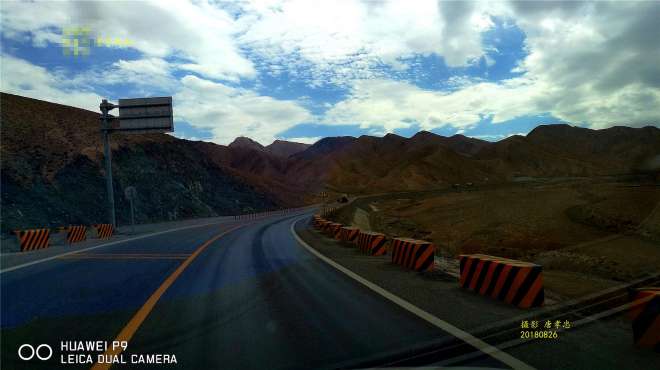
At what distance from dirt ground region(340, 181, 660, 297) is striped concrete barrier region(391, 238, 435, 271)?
3026 millimetres

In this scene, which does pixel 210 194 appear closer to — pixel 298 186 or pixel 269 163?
pixel 298 186

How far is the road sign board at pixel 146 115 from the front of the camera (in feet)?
103

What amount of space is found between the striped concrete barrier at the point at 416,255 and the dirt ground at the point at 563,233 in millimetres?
3026

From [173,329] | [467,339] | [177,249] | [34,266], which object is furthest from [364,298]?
[177,249]

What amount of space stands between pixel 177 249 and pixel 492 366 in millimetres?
14316

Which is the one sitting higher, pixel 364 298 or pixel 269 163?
pixel 269 163

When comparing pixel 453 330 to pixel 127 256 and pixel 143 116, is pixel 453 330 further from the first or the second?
pixel 143 116

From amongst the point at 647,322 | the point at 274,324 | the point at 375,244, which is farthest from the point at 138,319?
the point at 375,244

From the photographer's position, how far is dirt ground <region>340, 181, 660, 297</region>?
55.4ft

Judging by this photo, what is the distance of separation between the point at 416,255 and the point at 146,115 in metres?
25.6

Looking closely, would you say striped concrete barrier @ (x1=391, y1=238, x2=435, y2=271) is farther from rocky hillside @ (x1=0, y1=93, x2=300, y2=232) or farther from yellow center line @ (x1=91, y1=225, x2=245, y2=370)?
rocky hillside @ (x1=0, y1=93, x2=300, y2=232)

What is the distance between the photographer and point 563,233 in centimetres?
2653

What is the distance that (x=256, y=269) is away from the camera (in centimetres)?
1159

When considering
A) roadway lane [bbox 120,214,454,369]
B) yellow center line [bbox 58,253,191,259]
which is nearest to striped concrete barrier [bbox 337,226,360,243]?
yellow center line [bbox 58,253,191,259]
